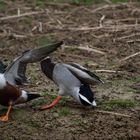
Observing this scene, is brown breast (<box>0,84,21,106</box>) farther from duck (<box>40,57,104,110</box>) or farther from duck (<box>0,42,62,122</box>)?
duck (<box>40,57,104,110</box>)

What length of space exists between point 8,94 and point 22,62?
0.33 m

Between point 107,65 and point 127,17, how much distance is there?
2408mm

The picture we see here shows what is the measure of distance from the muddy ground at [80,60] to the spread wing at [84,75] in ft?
1.01

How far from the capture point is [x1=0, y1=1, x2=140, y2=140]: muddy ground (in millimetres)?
5879

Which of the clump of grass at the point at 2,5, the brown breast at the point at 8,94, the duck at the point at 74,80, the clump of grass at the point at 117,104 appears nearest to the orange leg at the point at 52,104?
the duck at the point at 74,80

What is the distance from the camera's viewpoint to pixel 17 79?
611 centimetres

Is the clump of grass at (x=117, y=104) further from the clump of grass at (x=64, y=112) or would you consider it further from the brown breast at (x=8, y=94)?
the brown breast at (x=8, y=94)

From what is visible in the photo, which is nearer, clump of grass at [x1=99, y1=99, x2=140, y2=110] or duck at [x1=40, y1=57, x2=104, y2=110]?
duck at [x1=40, y1=57, x2=104, y2=110]

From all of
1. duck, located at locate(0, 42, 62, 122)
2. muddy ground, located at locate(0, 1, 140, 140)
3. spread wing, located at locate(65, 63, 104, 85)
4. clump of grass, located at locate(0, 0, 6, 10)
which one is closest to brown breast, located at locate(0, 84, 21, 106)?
duck, located at locate(0, 42, 62, 122)

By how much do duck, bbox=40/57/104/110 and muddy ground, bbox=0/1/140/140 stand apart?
156mm

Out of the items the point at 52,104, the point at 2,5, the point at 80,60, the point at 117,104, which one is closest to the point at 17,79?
the point at 52,104

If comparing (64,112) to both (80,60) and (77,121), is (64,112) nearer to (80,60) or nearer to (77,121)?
(77,121)

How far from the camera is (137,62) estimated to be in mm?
8016

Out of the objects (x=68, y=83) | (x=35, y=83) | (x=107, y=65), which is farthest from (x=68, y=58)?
(x=68, y=83)
